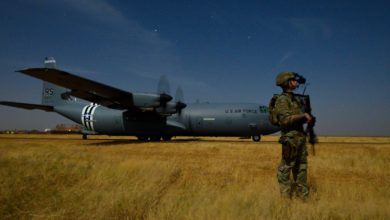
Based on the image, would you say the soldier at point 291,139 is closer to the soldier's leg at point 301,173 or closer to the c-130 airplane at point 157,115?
the soldier's leg at point 301,173

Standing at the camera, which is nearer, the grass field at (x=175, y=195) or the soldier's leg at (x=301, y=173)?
the grass field at (x=175, y=195)

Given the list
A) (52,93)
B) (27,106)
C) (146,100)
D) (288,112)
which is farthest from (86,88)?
(288,112)

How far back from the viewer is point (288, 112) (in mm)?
4801

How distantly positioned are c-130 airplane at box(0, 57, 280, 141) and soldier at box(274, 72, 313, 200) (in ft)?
59.5

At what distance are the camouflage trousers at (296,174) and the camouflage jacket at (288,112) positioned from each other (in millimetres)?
280

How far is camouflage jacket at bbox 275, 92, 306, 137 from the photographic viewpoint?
4.75 meters

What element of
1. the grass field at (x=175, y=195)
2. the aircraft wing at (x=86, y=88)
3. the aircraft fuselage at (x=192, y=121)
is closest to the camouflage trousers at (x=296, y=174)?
the grass field at (x=175, y=195)

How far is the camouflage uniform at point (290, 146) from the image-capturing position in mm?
4766

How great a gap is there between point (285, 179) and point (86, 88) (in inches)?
776

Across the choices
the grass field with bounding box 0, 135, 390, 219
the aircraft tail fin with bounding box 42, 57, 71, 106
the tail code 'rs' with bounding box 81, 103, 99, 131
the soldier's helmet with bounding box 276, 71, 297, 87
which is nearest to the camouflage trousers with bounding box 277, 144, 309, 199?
the grass field with bounding box 0, 135, 390, 219

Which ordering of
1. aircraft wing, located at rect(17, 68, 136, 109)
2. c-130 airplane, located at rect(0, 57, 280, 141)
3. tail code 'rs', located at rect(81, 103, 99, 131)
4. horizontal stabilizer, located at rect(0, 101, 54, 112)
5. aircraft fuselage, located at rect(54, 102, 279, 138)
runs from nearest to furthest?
aircraft wing, located at rect(17, 68, 136, 109) → c-130 airplane, located at rect(0, 57, 280, 141) → aircraft fuselage, located at rect(54, 102, 279, 138) → horizontal stabilizer, located at rect(0, 101, 54, 112) → tail code 'rs', located at rect(81, 103, 99, 131)

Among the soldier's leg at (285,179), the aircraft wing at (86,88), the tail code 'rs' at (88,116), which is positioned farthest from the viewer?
the tail code 'rs' at (88,116)

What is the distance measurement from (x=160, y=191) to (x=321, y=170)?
570 cm

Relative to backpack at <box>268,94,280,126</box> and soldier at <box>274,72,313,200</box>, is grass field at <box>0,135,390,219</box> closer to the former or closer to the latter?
soldier at <box>274,72,313,200</box>
